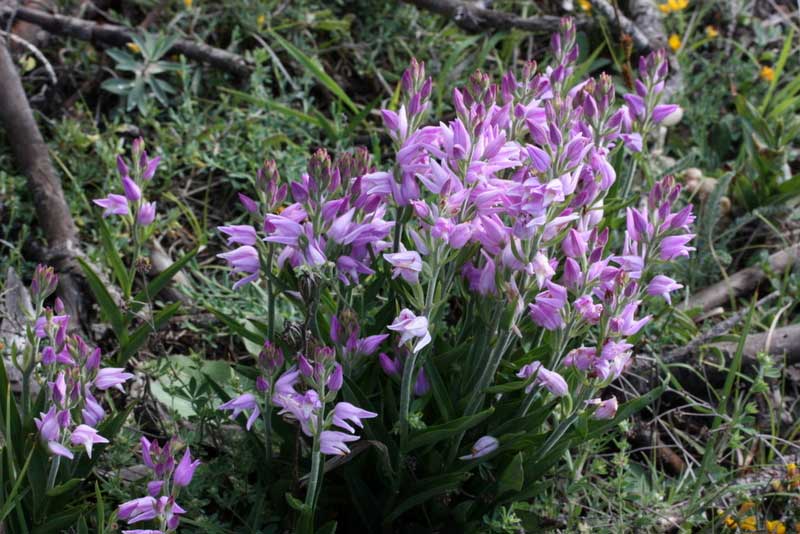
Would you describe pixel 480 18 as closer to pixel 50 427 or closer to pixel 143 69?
pixel 143 69

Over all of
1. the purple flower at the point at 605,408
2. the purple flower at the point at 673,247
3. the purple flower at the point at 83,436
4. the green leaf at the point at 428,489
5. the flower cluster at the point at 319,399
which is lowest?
the green leaf at the point at 428,489

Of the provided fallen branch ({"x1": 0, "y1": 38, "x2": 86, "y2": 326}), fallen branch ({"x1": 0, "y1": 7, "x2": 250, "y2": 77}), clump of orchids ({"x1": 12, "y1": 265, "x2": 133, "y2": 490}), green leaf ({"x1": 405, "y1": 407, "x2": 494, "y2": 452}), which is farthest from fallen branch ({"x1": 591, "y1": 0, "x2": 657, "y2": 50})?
clump of orchids ({"x1": 12, "y1": 265, "x2": 133, "y2": 490})

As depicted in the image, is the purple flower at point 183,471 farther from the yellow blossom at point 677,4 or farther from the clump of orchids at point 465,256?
the yellow blossom at point 677,4

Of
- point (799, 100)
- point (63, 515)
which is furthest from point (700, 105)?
point (63, 515)

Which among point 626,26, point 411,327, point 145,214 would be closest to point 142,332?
point 145,214

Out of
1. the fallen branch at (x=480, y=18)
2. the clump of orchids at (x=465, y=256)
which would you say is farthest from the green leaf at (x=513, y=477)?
the fallen branch at (x=480, y=18)

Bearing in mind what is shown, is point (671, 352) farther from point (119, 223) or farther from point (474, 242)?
point (119, 223)

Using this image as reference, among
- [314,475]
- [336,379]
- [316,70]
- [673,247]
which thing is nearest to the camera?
[336,379]
